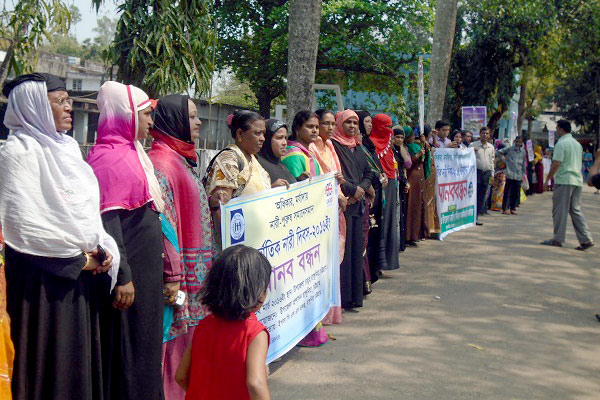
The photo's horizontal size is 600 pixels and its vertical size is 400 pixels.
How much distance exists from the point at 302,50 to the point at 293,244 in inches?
158

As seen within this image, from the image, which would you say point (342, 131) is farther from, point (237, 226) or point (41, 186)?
point (41, 186)

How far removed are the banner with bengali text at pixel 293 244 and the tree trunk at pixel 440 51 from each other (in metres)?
10.9

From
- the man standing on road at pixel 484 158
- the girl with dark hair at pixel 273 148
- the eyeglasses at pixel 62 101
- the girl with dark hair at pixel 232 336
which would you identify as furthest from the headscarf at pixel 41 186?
the man standing on road at pixel 484 158

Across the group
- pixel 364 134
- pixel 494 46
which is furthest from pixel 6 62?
pixel 494 46

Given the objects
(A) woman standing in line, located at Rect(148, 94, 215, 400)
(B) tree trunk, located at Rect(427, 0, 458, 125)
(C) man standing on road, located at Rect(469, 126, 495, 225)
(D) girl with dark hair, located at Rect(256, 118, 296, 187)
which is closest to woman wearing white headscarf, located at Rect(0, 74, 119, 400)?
(A) woman standing in line, located at Rect(148, 94, 215, 400)

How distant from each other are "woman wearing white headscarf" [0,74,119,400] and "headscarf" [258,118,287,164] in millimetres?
2143

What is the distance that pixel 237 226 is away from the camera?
14.0ft

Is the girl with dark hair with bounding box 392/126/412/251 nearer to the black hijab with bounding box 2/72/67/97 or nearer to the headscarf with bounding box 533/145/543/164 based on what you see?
the black hijab with bounding box 2/72/67/97

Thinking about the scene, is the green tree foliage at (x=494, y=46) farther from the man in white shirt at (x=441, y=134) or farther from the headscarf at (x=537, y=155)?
the man in white shirt at (x=441, y=134)

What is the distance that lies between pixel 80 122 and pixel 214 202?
42.7ft

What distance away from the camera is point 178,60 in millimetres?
9258

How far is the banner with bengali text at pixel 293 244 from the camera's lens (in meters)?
4.42

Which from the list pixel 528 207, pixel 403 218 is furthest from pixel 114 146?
pixel 528 207

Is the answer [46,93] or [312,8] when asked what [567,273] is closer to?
[312,8]
